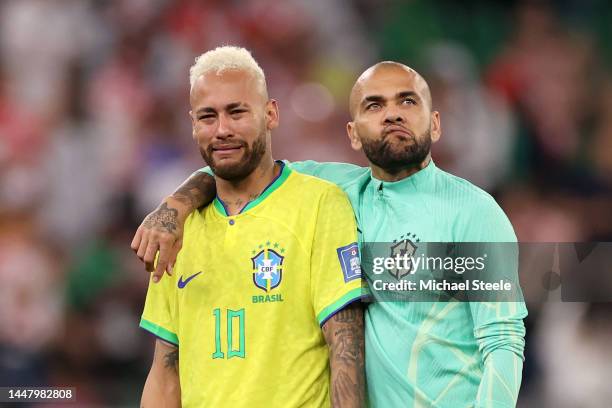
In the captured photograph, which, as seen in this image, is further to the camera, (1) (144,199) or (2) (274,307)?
(1) (144,199)

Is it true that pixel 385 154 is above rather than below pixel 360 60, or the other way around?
below

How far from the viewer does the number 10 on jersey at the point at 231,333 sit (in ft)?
9.96

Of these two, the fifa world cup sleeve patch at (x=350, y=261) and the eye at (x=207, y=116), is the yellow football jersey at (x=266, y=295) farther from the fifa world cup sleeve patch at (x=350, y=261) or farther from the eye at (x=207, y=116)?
the eye at (x=207, y=116)

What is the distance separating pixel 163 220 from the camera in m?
3.12

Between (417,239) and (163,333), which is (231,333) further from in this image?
(417,239)

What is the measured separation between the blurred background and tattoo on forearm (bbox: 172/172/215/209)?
262 cm

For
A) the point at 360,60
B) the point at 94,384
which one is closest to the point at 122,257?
the point at 94,384

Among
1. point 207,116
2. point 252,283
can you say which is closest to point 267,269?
point 252,283

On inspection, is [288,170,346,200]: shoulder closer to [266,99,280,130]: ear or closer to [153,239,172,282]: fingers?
[266,99,280,130]: ear

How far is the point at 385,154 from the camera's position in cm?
318

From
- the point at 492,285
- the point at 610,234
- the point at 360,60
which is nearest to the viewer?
the point at 492,285

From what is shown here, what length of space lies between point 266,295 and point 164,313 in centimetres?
43

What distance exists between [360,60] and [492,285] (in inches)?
163

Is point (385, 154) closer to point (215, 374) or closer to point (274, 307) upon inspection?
point (274, 307)
